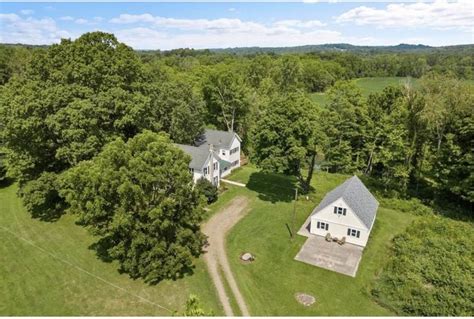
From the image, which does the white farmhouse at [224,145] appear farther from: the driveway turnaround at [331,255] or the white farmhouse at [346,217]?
the driveway turnaround at [331,255]

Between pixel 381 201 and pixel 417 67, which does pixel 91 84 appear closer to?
pixel 381 201

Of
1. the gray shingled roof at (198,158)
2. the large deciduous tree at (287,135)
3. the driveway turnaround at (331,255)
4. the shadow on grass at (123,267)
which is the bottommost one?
the shadow on grass at (123,267)

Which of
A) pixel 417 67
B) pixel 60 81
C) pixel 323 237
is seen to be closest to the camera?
pixel 323 237

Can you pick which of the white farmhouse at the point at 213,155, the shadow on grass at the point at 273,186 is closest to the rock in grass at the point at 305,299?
the shadow on grass at the point at 273,186

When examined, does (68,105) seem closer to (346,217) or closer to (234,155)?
(234,155)

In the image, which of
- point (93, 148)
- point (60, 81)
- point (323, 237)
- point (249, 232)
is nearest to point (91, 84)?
point (60, 81)

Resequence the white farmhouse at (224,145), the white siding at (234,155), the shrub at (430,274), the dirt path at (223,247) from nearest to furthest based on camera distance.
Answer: the shrub at (430,274) → the dirt path at (223,247) → the white farmhouse at (224,145) → the white siding at (234,155)
